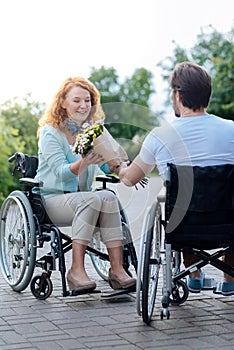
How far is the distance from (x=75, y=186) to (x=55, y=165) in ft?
0.66

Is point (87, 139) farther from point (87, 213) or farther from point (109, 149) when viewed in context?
point (87, 213)

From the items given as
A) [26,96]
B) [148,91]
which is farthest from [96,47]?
[148,91]

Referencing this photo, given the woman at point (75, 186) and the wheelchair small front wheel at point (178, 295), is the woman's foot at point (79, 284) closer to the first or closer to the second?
the woman at point (75, 186)

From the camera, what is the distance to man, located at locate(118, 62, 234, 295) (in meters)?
3.93

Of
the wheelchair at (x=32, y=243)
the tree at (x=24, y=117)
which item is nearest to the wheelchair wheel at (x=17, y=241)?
the wheelchair at (x=32, y=243)

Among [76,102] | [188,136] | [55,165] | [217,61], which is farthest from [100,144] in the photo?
[217,61]

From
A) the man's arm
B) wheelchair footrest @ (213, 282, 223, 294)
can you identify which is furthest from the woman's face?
wheelchair footrest @ (213, 282, 223, 294)

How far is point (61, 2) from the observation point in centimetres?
1140

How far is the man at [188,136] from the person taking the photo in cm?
393

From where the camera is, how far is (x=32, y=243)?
4.45 m

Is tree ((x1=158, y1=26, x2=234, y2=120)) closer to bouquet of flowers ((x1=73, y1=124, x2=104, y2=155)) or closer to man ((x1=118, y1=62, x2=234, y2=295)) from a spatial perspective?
bouquet of flowers ((x1=73, y1=124, x2=104, y2=155))

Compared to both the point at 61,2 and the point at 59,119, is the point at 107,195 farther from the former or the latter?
the point at 61,2

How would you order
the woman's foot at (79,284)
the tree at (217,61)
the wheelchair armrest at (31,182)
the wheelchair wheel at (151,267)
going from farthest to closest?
the tree at (217,61), the wheelchair armrest at (31,182), the woman's foot at (79,284), the wheelchair wheel at (151,267)

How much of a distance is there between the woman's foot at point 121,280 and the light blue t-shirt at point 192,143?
2.71 ft
